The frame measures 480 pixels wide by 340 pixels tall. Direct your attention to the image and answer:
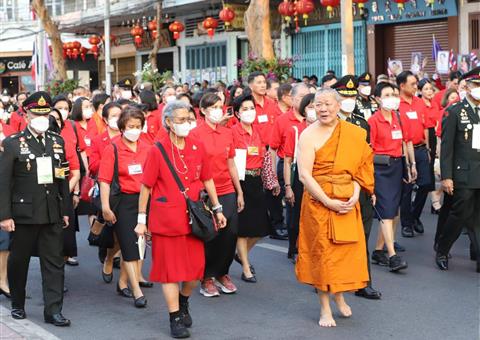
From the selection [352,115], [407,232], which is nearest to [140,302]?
[352,115]

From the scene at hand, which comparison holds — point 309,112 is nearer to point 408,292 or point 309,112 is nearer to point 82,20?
point 408,292

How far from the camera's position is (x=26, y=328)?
290 inches

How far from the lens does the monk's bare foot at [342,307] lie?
24.5 ft

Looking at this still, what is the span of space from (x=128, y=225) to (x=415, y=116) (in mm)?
4480

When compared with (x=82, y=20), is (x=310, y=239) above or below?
below

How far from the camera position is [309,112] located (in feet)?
30.1

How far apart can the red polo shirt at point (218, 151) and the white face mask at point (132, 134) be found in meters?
0.51

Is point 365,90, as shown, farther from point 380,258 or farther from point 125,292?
point 125,292

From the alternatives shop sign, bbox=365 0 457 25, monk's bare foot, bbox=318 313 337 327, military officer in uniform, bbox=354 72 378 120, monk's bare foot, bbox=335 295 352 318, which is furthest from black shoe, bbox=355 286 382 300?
shop sign, bbox=365 0 457 25

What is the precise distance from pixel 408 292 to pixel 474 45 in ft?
42.0

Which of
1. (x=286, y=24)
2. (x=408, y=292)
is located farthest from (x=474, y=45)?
(x=408, y=292)

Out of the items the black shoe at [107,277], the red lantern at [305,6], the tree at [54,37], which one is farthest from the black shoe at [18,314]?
the tree at [54,37]

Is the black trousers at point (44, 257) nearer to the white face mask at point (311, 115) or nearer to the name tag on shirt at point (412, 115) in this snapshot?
the white face mask at point (311, 115)

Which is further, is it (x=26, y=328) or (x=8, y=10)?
(x=8, y=10)
